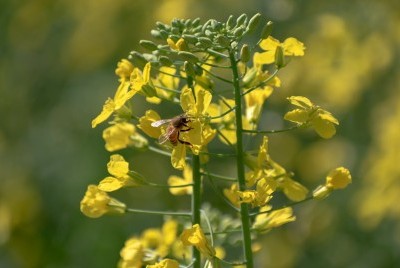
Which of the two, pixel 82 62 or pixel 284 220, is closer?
pixel 284 220

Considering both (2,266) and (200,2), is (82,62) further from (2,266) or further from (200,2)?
(2,266)

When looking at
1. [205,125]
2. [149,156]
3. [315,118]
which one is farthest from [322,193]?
[149,156]

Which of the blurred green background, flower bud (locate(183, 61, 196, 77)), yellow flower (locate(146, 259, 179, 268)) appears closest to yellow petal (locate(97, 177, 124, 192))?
yellow flower (locate(146, 259, 179, 268))

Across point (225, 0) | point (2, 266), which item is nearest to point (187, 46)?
point (2, 266)

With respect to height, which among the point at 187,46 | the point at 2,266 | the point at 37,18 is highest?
the point at 37,18

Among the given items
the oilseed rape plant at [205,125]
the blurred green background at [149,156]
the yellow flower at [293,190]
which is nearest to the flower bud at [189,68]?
the oilseed rape plant at [205,125]

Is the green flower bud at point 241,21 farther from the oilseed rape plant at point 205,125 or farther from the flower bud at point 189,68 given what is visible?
the flower bud at point 189,68
